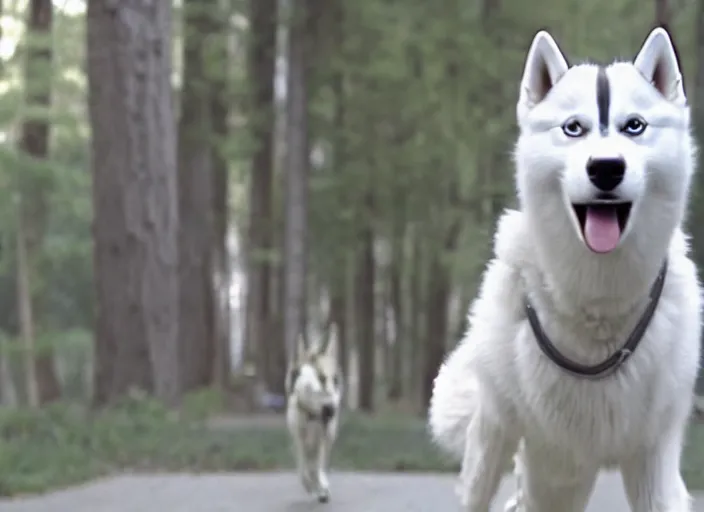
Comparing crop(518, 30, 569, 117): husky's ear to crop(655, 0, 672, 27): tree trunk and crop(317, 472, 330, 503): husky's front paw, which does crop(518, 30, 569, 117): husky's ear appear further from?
crop(655, 0, 672, 27): tree trunk

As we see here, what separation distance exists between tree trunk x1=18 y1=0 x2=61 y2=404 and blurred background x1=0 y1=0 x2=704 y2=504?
5 centimetres

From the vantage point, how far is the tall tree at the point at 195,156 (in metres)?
21.2

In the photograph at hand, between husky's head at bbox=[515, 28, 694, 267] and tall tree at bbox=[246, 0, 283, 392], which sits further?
tall tree at bbox=[246, 0, 283, 392]

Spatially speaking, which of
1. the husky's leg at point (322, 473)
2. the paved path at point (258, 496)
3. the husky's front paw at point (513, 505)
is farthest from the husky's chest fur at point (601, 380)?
the husky's leg at point (322, 473)

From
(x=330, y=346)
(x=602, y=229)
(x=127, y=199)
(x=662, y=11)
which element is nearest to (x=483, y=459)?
(x=602, y=229)

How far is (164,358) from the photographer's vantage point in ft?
43.9

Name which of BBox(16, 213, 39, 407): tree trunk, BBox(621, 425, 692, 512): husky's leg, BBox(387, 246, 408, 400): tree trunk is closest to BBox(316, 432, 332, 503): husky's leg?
BBox(621, 425, 692, 512): husky's leg

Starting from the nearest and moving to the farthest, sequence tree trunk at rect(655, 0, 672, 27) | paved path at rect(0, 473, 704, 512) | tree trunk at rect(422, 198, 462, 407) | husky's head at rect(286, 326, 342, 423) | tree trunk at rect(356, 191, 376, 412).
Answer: paved path at rect(0, 473, 704, 512) < husky's head at rect(286, 326, 342, 423) < tree trunk at rect(655, 0, 672, 27) < tree trunk at rect(422, 198, 462, 407) < tree trunk at rect(356, 191, 376, 412)

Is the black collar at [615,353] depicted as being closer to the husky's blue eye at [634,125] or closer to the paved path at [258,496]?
the husky's blue eye at [634,125]

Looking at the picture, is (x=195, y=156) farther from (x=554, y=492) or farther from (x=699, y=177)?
(x=554, y=492)

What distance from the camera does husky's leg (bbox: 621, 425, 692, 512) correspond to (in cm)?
444

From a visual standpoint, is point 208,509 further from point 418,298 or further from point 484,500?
point 418,298

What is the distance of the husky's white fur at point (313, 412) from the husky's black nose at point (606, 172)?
14.9 ft

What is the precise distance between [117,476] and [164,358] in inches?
136
